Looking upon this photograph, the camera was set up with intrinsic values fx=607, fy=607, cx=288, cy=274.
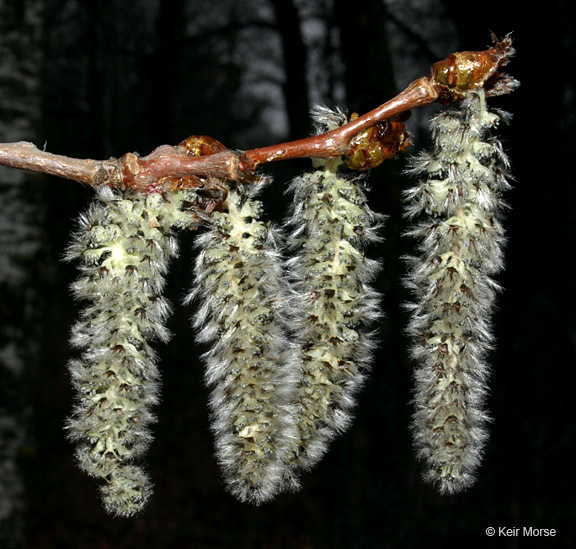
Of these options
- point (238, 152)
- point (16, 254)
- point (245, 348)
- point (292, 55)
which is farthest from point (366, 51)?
point (292, 55)

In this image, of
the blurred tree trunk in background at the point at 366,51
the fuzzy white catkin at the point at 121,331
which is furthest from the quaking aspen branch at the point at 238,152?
the blurred tree trunk in background at the point at 366,51

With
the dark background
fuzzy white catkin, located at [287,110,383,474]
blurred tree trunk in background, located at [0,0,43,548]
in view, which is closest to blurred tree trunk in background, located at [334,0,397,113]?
the dark background

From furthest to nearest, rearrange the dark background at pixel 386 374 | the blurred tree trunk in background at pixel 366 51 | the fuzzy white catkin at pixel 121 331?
the blurred tree trunk in background at pixel 366 51 → the dark background at pixel 386 374 → the fuzzy white catkin at pixel 121 331

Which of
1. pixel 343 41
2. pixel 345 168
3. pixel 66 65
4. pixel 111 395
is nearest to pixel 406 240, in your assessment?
pixel 343 41

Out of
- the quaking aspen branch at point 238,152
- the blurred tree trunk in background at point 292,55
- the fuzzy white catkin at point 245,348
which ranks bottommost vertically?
the fuzzy white catkin at point 245,348

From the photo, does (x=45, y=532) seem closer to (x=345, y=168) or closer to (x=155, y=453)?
(x=155, y=453)

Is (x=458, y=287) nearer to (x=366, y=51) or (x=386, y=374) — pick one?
(x=366, y=51)

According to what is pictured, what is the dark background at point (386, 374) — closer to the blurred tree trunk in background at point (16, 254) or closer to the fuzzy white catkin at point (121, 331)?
the blurred tree trunk in background at point (16, 254)
